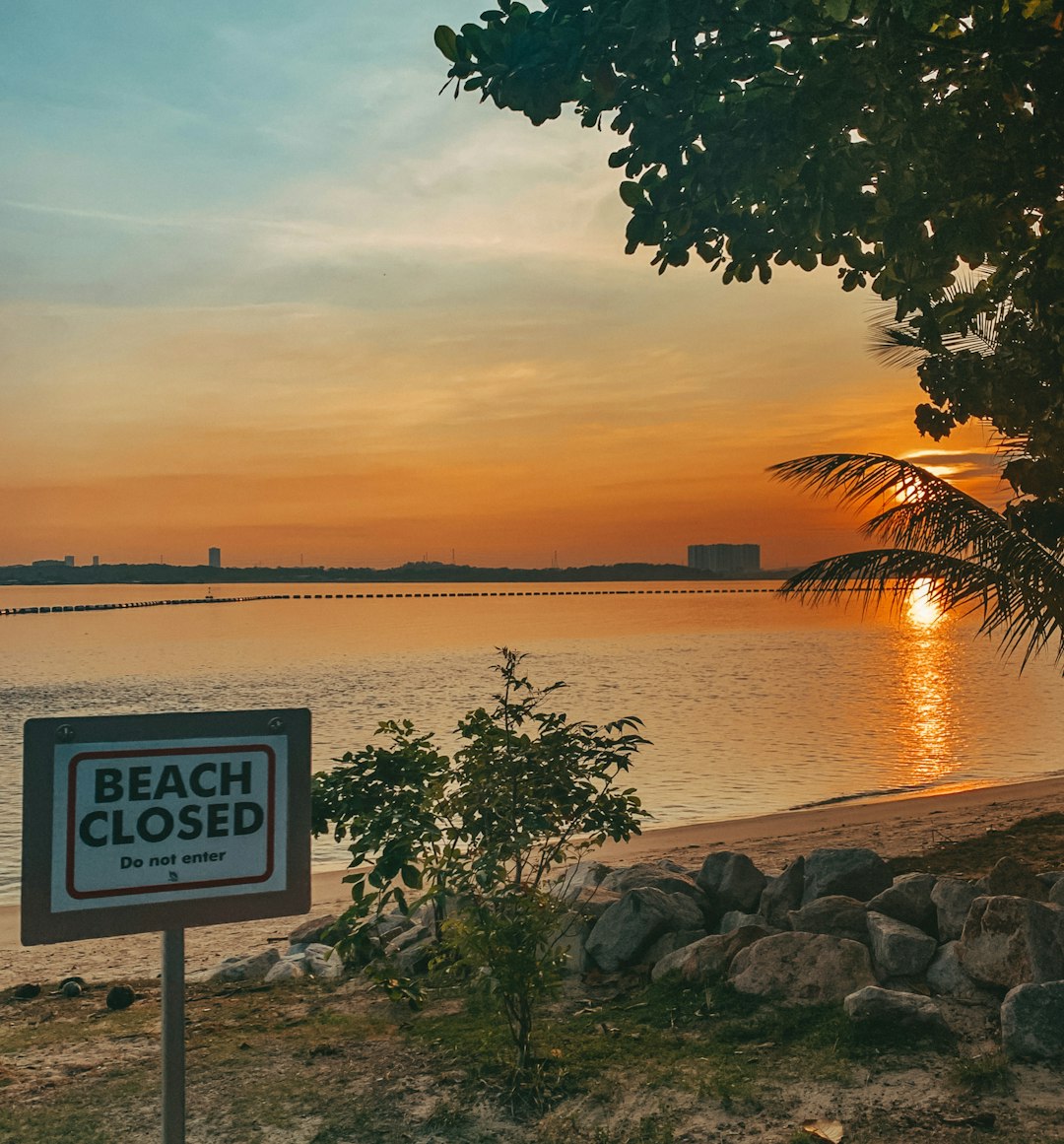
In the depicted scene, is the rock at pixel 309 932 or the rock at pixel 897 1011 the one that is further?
the rock at pixel 309 932

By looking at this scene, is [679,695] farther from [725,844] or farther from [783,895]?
[783,895]

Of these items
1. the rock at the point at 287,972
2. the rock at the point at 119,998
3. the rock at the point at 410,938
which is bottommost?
the rock at the point at 119,998

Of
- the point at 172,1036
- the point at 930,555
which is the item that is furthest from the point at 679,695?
the point at 172,1036

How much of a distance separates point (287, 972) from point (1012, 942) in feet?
14.2

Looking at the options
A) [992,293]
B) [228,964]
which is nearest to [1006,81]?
[992,293]

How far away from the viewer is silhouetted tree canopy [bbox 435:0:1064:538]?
224 inches

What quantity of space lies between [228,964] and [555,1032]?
288 centimetres

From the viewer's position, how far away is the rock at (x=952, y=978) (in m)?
5.61

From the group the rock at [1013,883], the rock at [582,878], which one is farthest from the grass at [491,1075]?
the rock at [582,878]

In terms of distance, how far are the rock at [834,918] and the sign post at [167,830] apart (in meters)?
4.37

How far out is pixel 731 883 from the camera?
7430mm

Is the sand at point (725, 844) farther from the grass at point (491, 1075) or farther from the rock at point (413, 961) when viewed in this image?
the grass at point (491, 1075)

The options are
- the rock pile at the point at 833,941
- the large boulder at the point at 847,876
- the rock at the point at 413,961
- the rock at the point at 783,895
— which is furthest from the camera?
the large boulder at the point at 847,876

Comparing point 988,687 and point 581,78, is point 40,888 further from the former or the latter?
point 988,687
